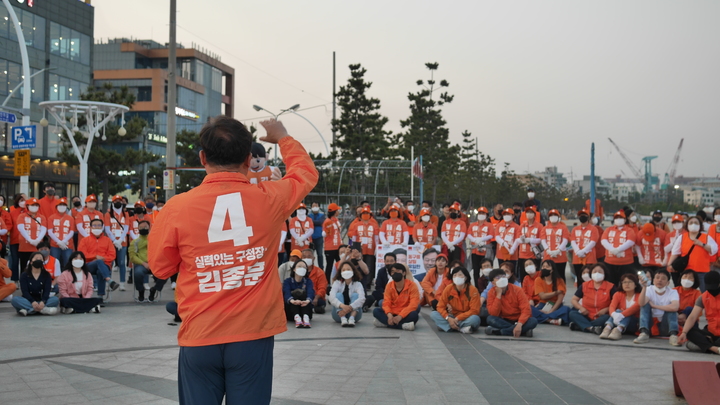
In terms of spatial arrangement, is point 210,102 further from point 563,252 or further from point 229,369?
point 229,369

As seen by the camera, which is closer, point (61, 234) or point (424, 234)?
point (61, 234)

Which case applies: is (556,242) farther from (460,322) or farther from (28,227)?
(28,227)

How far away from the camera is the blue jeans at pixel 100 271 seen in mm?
12656

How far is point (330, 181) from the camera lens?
28266 mm

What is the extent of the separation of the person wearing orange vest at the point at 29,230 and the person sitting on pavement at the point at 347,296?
6.68 metres

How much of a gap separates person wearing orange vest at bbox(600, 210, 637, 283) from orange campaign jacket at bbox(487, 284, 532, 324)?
4136mm

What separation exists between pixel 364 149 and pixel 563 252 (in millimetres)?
25463

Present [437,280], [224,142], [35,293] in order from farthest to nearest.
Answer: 1. [437,280]
2. [35,293]
3. [224,142]

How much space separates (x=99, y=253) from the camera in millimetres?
13195

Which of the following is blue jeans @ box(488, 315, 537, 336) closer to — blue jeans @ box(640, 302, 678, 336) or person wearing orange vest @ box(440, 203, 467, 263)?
blue jeans @ box(640, 302, 678, 336)

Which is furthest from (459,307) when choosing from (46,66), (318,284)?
(46,66)

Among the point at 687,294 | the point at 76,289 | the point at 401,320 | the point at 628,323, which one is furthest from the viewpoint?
the point at 76,289

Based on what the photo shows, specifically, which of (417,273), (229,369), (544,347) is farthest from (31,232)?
(229,369)

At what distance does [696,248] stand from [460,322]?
4.81m
